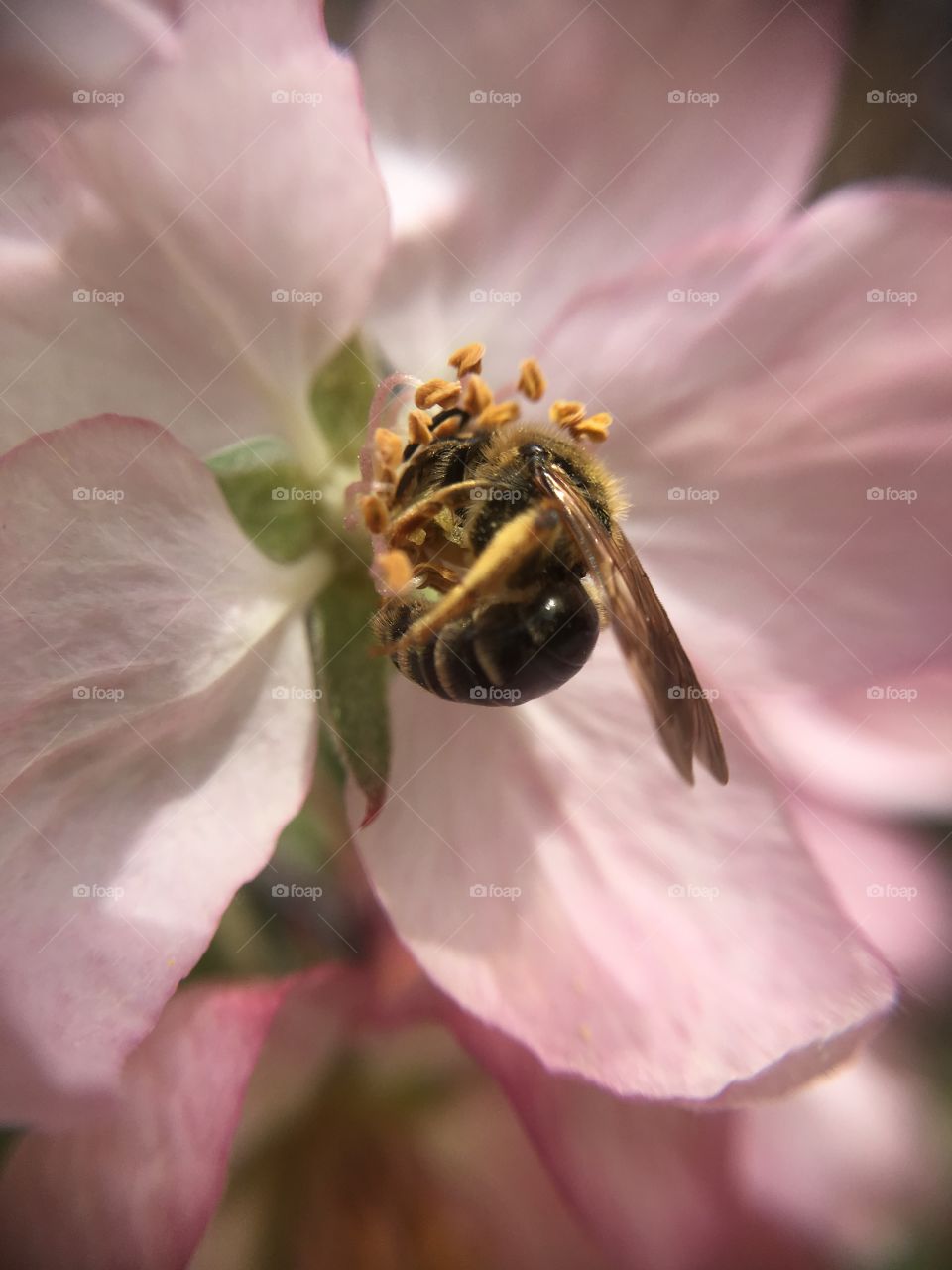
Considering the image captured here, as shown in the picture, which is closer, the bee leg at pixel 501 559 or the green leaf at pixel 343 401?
the bee leg at pixel 501 559

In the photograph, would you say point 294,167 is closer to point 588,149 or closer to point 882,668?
point 588,149

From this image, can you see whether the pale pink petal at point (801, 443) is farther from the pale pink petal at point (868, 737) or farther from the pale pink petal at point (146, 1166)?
the pale pink petal at point (146, 1166)

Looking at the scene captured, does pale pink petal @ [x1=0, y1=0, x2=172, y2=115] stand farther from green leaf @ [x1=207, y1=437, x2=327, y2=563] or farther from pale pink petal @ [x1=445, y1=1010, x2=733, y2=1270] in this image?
pale pink petal @ [x1=445, y1=1010, x2=733, y2=1270]

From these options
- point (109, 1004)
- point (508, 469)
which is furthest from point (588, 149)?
point (109, 1004)

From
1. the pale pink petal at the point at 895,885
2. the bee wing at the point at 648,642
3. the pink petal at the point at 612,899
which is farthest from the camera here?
the pale pink petal at the point at 895,885

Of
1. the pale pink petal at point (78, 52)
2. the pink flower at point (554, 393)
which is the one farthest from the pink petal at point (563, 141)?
the pale pink petal at point (78, 52)

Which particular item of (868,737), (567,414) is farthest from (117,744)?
(868,737)

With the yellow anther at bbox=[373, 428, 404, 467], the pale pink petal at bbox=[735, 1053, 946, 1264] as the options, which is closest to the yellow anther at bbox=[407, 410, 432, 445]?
the yellow anther at bbox=[373, 428, 404, 467]
